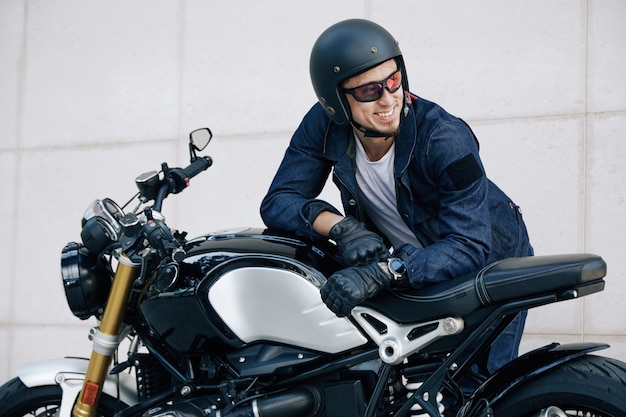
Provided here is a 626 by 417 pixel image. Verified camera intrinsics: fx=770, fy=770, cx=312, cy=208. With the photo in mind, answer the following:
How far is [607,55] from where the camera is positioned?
378 centimetres

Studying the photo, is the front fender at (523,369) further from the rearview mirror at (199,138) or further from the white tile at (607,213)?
the white tile at (607,213)

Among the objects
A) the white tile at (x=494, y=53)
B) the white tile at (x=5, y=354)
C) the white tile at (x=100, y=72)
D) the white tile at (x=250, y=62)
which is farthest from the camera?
the white tile at (x=5, y=354)

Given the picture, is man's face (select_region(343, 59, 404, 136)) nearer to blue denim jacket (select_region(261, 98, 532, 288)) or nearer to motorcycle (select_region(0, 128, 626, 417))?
blue denim jacket (select_region(261, 98, 532, 288))

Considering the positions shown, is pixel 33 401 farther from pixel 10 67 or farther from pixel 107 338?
pixel 10 67

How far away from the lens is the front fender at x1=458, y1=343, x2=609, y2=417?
1958mm

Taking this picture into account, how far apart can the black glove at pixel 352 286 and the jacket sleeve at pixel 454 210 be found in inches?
4.1

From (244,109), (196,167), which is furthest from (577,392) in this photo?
(244,109)

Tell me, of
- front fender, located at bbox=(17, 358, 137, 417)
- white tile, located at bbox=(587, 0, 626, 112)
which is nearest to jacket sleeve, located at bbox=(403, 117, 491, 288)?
front fender, located at bbox=(17, 358, 137, 417)

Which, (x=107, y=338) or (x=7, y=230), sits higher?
(x=7, y=230)

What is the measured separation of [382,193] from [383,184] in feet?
0.11

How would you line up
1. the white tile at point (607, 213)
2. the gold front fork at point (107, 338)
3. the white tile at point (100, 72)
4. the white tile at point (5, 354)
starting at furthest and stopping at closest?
the white tile at point (5, 354)
the white tile at point (100, 72)
the white tile at point (607, 213)
the gold front fork at point (107, 338)

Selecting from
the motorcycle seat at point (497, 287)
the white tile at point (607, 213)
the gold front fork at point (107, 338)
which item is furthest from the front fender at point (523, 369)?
the white tile at point (607, 213)

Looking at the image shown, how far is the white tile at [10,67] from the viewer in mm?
5082

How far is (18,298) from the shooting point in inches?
196
